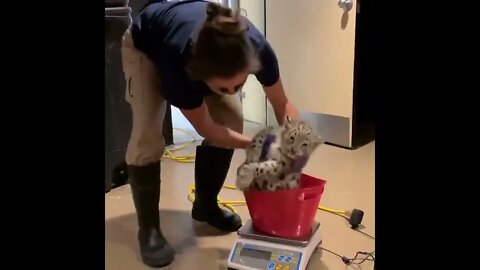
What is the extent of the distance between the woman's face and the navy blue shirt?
0.18ft

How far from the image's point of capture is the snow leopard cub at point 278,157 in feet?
4.34

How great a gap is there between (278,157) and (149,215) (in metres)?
0.44

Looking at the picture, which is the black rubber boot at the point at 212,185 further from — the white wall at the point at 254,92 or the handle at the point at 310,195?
the white wall at the point at 254,92

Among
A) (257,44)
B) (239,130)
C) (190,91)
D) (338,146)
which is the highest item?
(257,44)

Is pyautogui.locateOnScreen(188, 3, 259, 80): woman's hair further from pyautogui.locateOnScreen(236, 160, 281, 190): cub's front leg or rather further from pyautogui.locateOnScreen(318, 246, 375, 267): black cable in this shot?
pyautogui.locateOnScreen(318, 246, 375, 267): black cable

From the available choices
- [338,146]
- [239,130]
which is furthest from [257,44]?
[338,146]

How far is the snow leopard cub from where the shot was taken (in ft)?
4.34

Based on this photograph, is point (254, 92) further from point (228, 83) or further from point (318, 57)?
A: point (228, 83)

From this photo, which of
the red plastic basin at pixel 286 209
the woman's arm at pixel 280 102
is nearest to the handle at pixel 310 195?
the red plastic basin at pixel 286 209

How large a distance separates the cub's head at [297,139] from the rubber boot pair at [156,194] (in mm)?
376

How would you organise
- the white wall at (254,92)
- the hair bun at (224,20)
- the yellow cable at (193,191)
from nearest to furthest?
the hair bun at (224,20)
the yellow cable at (193,191)
the white wall at (254,92)

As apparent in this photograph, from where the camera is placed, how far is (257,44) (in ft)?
4.45
